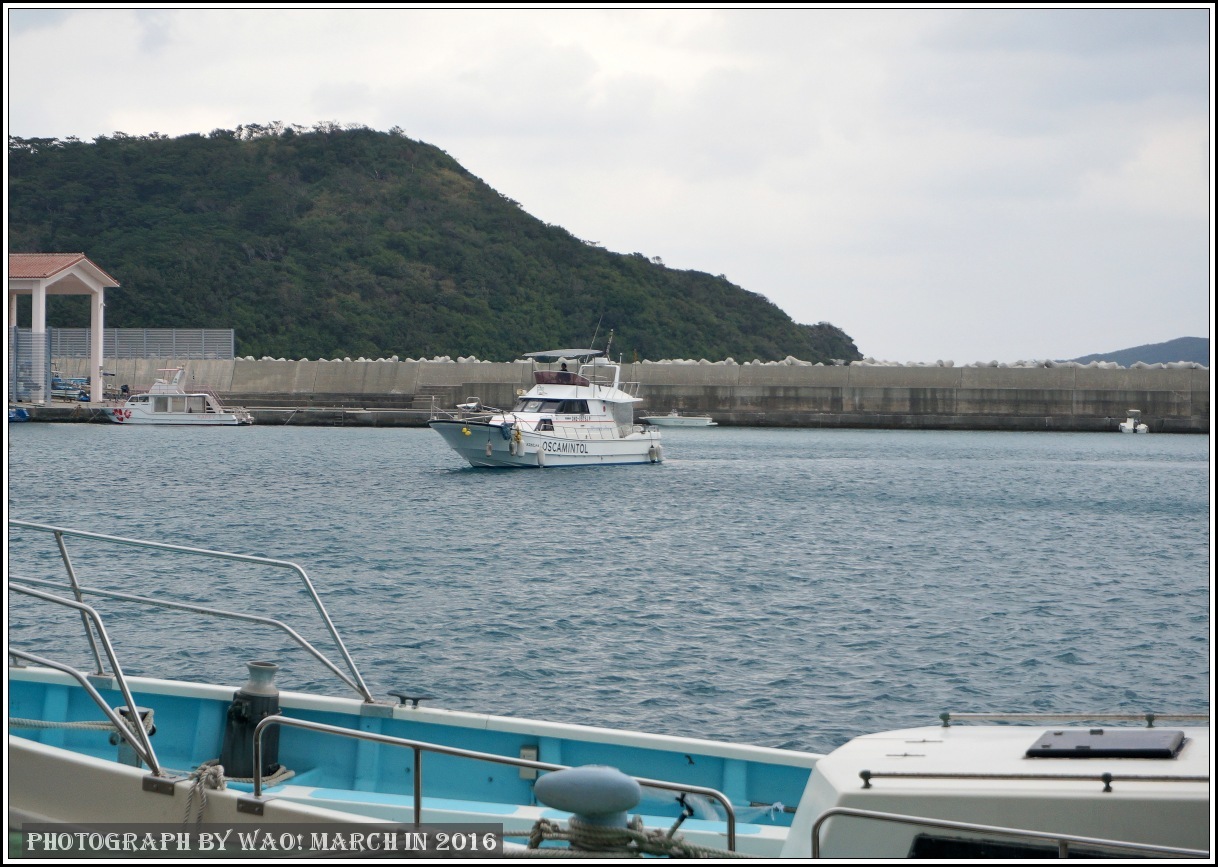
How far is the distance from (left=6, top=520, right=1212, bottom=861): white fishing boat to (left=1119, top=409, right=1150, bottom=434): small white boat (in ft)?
208

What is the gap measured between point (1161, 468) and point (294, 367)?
45721 mm

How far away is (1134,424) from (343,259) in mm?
61234

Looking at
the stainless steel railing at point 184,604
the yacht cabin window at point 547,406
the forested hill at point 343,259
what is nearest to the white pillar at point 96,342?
the forested hill at point 343,259

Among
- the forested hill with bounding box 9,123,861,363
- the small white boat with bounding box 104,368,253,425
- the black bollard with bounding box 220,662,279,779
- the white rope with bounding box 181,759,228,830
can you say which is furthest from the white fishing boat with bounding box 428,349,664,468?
the forested hill with bounding box 9,123,861,363

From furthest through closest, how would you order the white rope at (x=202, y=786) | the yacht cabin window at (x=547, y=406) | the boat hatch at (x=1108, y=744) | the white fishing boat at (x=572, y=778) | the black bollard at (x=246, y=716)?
the yacht cabin window at (x=547, y=406), the black bollard at (x=246, y=716), the white rope at (x=202, y=786), the boat hatch at (x=1108, y=744), the white fishing boat at (x=572, y=778)

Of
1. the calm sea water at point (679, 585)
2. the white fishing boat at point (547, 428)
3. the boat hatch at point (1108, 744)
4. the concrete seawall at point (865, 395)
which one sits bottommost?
the calm sea water at point (679, 585)

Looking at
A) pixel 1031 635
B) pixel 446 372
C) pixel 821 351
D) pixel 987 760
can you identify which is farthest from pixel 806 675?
pixel 821 351

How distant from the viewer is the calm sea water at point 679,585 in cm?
1159

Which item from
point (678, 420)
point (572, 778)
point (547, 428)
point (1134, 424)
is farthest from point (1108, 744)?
point (1134, 424)

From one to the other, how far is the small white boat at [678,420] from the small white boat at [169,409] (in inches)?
838

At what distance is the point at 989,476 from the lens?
39.6 metres

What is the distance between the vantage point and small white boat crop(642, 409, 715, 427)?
64.2m

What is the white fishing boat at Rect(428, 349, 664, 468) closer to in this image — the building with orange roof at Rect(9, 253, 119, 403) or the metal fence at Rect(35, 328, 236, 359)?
the building with orange roof at Rect(9, 253, 119, 403)

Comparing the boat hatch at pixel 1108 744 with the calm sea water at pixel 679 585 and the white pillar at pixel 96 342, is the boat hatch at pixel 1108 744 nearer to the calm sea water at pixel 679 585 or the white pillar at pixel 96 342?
the calm sea water at pixel 679 585
